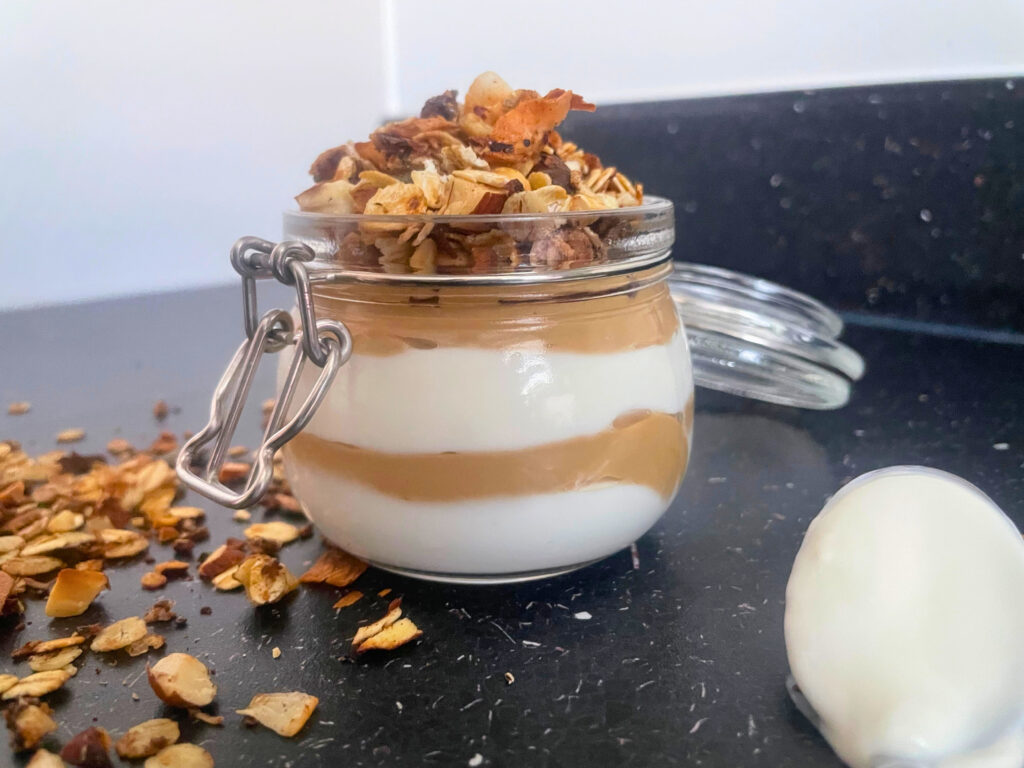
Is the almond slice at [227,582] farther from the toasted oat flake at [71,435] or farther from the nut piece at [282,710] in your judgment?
the toasted oat flake at [71,435]

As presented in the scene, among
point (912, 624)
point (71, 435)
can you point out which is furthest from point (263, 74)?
point (912, 624)

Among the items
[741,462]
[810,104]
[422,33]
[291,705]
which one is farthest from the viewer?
[422,33]

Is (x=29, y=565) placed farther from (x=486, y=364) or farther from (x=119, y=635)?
→ (x=486, y=364)

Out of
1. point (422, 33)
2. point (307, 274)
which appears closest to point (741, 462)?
point (307, 274)

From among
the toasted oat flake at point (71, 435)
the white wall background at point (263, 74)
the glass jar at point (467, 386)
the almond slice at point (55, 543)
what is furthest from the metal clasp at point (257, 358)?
the white wall background at point (263, 74)

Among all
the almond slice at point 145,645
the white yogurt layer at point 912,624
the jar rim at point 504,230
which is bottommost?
the almond slice at point 145,645

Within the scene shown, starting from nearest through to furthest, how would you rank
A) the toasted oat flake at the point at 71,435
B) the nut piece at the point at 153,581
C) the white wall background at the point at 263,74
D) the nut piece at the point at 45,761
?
the nut piece at the point at 45,761, the nut piece at the point at 153,581, the toasted oat flake at the point at 71,435, the white wall background at the point at 263,74

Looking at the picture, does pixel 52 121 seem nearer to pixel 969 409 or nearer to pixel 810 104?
pixel 810 104
